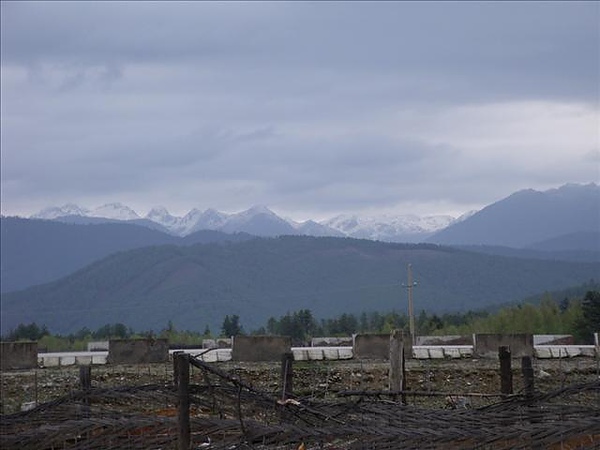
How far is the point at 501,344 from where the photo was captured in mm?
23234

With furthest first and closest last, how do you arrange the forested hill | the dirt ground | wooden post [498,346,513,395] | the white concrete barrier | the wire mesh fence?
the forested hill, the white concrete barrier, the dirt ground, wooden post [498,346,513,395], the wire mesh fence

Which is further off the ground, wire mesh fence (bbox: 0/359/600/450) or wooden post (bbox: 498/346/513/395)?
wooden post (bbox: 498/346/513/395)

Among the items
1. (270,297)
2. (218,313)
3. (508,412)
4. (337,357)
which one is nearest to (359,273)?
(270,297)

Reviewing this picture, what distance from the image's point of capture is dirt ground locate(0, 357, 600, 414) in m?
20.0

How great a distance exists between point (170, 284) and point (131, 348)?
17633 centimetres

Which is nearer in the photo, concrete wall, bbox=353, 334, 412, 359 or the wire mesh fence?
the wire mesh fence

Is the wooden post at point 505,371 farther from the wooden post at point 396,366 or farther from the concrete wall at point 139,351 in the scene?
the concrete wall at point 139,351

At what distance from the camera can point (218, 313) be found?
573 feet

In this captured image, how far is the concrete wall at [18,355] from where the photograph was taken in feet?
75.3

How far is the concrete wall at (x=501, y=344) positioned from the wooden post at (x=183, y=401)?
47.2 ft

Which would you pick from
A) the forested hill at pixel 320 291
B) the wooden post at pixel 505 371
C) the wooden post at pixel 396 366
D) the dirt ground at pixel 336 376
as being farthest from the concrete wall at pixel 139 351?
the forested hill at pixel 320 291

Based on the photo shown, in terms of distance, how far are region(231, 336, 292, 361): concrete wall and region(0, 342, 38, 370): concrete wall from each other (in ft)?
14.2

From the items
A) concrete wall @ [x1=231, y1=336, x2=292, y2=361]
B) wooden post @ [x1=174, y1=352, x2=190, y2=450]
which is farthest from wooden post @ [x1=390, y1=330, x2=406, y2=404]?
concrete wall @ [x1=231, y1=336, x2=292, y2=361]

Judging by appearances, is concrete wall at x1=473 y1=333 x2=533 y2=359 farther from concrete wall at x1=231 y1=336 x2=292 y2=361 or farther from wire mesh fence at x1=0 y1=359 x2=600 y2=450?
wire mesh fence at x1=0 y1=359 x2=600 y2=450
